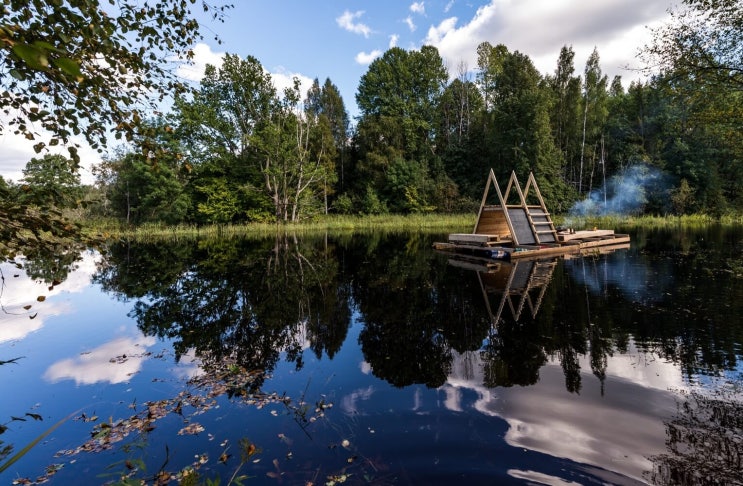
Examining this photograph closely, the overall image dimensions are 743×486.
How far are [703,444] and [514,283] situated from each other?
7.47m

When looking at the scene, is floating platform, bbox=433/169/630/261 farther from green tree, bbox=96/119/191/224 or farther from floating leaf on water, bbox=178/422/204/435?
green tree, bbox=96/119/191/224

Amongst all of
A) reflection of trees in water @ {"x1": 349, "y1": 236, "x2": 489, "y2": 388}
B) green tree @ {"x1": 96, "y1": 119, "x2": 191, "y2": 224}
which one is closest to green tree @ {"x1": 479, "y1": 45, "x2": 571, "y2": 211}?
reflection of trees in water @ {"x1": 349, "y1": 236, "x2": 489, "y2": 388}

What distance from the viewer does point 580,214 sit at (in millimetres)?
36844

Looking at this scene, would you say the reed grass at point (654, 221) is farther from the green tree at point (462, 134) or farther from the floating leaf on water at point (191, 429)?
the floating leaf on water at point (191, 429)

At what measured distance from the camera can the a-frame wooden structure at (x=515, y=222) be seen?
16695 millimetres

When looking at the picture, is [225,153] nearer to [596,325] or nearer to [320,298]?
[320,298]

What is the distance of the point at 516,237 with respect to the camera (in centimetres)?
1639

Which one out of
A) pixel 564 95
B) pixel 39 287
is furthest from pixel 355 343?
pixel 564 95

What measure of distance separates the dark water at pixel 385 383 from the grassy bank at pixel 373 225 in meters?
20.7

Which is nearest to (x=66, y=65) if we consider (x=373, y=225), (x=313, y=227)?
(x=313, y=227)

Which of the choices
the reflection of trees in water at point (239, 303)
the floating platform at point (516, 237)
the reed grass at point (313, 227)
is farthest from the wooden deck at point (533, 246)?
the reed grass at point (313, 227)

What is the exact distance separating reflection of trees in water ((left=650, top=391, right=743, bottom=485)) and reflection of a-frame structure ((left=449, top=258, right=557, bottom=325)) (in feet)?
11.7

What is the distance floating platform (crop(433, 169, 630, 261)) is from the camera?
53.4ft

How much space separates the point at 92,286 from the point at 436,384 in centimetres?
1353
